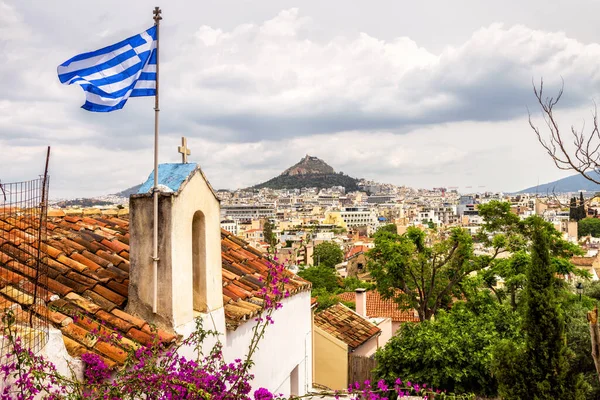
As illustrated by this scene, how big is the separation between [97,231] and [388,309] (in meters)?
18.6

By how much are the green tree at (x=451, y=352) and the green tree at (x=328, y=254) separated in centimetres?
6134

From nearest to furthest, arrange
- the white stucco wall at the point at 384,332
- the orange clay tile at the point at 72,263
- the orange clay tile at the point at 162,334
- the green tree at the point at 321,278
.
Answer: the orange clay tile at the point at 162,334 < the orange clay tile at the point at 72,263 < the white stucco wall at the point at 384,332 < the green tree at the point at 321,278

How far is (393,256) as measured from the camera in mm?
17203

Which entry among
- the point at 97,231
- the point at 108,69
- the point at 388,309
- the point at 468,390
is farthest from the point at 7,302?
the point at 388,309

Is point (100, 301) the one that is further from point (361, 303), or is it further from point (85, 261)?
point (361, 303)

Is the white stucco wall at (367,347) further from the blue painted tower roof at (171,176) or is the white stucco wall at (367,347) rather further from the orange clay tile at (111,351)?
the orange clay tile at (111,351)

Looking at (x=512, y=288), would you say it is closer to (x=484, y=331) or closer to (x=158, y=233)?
(x=484, y=331)

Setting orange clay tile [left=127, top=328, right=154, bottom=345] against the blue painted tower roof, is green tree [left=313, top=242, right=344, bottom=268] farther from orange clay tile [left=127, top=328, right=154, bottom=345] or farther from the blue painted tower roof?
orange clay tile [left=127, top=328, right=154, bottom=345]

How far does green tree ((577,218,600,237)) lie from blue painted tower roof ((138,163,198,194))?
11300 centimetres

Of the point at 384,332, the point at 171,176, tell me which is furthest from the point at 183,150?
the point at 384,332

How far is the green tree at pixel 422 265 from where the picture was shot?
1728cm

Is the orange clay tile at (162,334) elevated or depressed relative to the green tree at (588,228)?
elevated

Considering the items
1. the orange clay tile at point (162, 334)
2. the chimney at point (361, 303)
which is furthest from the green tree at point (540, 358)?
the chimney at point (361, 303)

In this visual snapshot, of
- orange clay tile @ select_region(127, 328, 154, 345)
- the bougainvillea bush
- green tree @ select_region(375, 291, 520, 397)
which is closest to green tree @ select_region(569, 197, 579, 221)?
the bougainvillea bush
